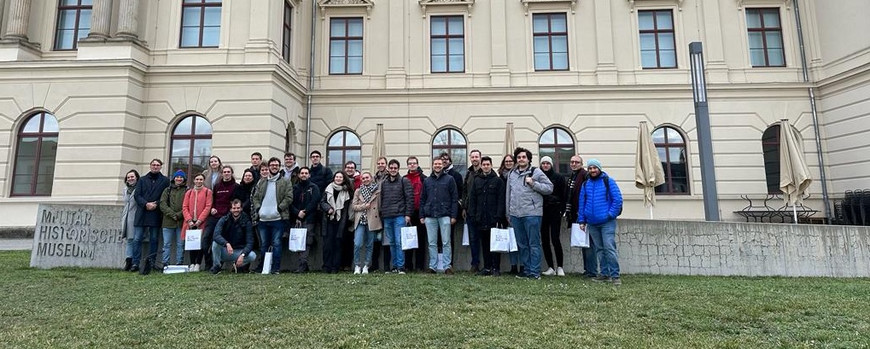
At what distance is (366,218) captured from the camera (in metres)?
8.65

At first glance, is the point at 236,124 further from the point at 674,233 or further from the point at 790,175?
the point at 790,175

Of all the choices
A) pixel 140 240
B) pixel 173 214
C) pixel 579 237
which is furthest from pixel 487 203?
pixel 140 240

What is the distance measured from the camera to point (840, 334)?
14.5 feet

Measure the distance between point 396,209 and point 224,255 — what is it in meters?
3.14

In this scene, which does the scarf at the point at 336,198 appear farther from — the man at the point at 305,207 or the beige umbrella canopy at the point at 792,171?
the beige umbrella canopy at the point at 792,171

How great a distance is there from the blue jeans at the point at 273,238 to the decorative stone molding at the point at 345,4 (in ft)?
41.6

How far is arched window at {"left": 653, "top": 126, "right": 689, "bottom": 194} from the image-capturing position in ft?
58.9

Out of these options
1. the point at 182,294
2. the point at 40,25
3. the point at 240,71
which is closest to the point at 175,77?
the point at 240,71

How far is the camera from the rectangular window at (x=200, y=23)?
54.1 feet

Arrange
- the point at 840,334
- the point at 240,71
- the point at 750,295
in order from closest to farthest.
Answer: the point at 840,334, the point at 750,295, the point at 240,71

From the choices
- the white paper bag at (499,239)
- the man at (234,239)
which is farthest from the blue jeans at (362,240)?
the white paper bag at (499,239)

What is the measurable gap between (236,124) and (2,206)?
7510 millimetres

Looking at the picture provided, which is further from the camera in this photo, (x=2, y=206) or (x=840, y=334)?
(x=2, y=206)

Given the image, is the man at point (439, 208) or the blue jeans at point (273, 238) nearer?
the man at point (439, 208)
